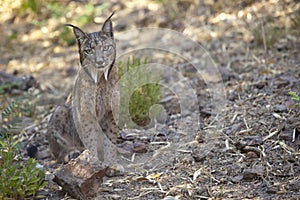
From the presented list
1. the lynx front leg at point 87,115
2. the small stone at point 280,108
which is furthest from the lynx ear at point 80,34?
the small stone at point 280,108

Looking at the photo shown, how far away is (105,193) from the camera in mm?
4277

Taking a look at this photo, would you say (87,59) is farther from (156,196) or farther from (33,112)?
(33,112)

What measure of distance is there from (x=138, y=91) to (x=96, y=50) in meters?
1.05

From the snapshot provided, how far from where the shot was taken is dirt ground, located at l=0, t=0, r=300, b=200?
431 cm

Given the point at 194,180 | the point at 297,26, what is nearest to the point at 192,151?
the point at 194,180

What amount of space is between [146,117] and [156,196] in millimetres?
1556

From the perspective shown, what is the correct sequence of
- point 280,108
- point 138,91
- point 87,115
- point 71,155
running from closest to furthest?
point 87,115
point 71,155
point 280,108
point 138,91

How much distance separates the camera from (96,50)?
4570 mm

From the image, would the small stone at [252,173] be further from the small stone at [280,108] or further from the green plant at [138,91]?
the green plant at [138,91]

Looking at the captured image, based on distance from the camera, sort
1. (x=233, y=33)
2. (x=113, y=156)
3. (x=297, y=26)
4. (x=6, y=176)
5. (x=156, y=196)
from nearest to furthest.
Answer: (x=6, y=176)
(x=156, y=196)
(x=113, y=156)
(x=297, y=26)
(x=233, y=33)

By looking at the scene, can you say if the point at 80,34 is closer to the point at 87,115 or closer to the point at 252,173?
the point at 87,115

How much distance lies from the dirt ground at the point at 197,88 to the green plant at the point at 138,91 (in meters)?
0.18

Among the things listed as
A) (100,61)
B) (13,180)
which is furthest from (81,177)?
(100,61)

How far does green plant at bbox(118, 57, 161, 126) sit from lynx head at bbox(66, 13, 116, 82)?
0.76 m
